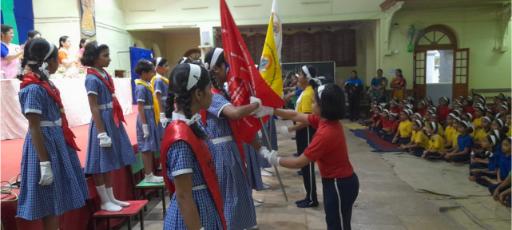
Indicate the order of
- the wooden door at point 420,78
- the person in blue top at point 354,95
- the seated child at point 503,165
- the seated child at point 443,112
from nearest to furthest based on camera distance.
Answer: the seated child at point 503,165
the seated child at point 443,112
the person in blue top at point 354,95
the wooden door at point 420,78

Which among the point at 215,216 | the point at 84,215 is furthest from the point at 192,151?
the point at 84,215

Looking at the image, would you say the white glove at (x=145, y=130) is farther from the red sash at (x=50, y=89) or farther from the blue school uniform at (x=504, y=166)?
the blue school uniform at (x=504, y=166)

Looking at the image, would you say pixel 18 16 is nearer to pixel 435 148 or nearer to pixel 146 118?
pixel 146 118

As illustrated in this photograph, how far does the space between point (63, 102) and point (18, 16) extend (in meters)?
2.97

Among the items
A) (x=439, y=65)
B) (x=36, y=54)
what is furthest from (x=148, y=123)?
(x=439, y=65)

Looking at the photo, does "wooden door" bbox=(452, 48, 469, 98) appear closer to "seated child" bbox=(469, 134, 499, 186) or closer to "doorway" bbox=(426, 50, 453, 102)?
"doorway" bbox=(426, 50, 453, 102)

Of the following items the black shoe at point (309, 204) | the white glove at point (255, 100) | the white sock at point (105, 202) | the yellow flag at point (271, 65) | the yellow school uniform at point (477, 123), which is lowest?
the black shoe at point (309, 204)

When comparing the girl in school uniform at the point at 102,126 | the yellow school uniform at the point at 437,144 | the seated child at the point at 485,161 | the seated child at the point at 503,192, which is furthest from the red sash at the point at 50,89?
the yellow school uniform at the point at 437,144

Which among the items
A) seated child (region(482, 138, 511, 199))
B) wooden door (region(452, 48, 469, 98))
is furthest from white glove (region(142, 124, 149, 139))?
wooden door (region(452, 48, 469, 98))

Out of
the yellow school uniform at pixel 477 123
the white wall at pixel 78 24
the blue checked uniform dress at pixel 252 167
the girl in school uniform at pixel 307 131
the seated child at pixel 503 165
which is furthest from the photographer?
the white wall at pixel 78 24

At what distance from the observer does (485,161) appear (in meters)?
4.82

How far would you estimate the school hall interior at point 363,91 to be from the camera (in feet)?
12.1

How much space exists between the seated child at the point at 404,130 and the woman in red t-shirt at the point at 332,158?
505 centimetres

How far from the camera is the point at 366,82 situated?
12.1 metres
